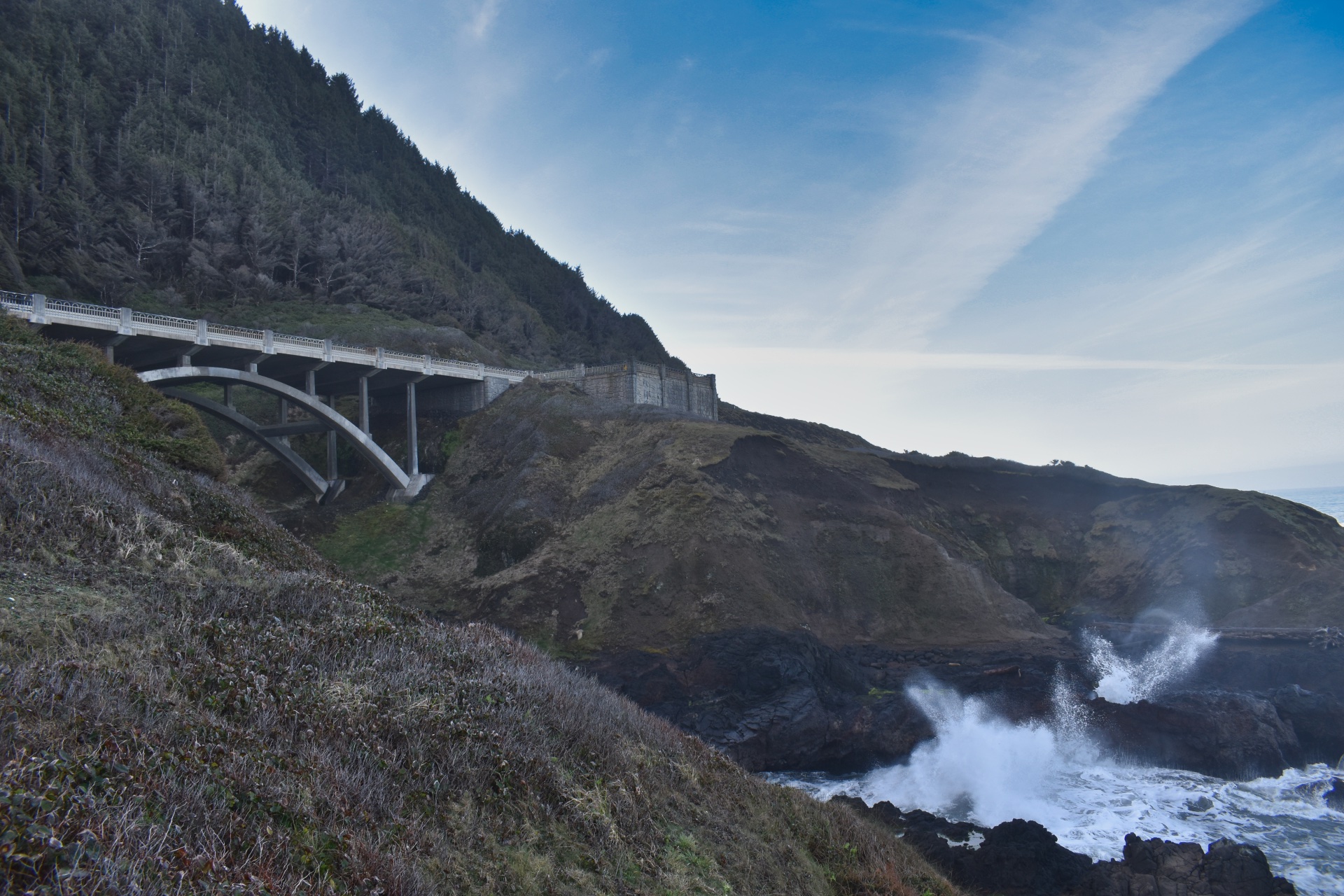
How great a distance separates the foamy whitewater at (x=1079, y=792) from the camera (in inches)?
783

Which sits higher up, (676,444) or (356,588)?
(676,444)

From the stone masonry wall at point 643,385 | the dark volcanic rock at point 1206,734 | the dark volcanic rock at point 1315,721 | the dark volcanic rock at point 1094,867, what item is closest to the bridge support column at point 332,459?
the stone masonry wall at point 643,385

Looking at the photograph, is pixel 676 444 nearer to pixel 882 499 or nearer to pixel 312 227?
pixel 882 499

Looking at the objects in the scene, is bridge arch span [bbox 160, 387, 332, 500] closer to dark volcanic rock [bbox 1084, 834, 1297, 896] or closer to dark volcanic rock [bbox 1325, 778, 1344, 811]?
dark volcanic rock [bbox 1084, 834, 1297, 896]

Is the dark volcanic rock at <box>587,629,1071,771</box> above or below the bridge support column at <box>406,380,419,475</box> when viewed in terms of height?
below

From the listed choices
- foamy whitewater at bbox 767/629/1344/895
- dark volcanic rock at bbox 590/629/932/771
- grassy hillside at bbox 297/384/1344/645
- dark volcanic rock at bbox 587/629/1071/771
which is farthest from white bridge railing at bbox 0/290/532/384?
foamy whitewater at bbox 767/629/1344/895

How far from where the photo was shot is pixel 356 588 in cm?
1431

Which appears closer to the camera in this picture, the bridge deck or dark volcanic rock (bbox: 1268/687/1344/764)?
dark volcanic rock (bbox: 1268/687/1344/764)

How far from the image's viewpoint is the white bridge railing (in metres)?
33.9

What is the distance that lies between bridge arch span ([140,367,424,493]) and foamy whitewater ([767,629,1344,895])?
32674mm

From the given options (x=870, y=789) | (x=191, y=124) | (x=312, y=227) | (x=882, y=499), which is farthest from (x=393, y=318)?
(x=870, y=789)

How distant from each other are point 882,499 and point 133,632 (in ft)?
133

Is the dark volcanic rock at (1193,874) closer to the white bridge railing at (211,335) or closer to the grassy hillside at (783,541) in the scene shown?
the grassy hillside at (783,541)

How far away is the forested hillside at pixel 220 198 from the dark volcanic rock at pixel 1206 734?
56734 millimetres
